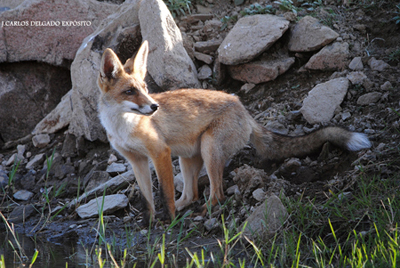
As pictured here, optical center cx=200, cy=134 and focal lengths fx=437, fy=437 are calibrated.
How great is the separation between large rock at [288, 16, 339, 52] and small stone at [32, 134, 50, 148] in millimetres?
5111

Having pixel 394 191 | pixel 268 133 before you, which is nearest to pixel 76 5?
pixel 268 133

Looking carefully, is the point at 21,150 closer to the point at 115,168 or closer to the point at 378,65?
the point at 115,168

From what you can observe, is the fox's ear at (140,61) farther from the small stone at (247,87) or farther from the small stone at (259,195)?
the small stone at (247,87)

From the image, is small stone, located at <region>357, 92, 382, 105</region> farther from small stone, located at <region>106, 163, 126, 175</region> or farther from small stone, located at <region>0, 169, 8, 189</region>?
small stone, located at <region>0, 169, 8, 189</region>

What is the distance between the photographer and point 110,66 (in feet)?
18.9

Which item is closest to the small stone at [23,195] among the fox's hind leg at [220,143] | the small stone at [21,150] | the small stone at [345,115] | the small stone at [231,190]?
the small stone at [21,150]

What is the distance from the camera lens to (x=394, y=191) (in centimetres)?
484

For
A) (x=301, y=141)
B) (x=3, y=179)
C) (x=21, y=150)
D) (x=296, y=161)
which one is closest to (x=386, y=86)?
(x=301, y=141)

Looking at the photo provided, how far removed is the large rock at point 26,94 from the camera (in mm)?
9500

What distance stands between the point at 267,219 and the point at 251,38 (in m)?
4.28

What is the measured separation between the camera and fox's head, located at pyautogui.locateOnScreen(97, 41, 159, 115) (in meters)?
5.55

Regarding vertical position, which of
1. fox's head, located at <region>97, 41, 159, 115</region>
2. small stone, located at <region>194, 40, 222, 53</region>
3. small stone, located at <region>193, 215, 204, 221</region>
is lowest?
small stone, located at <region>193, 215, 204, 221</region>

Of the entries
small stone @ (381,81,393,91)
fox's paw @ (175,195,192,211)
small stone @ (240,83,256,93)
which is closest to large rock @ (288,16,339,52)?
small stone @ (240,83,256,93)

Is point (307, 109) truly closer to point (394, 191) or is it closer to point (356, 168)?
point (356, 168)
